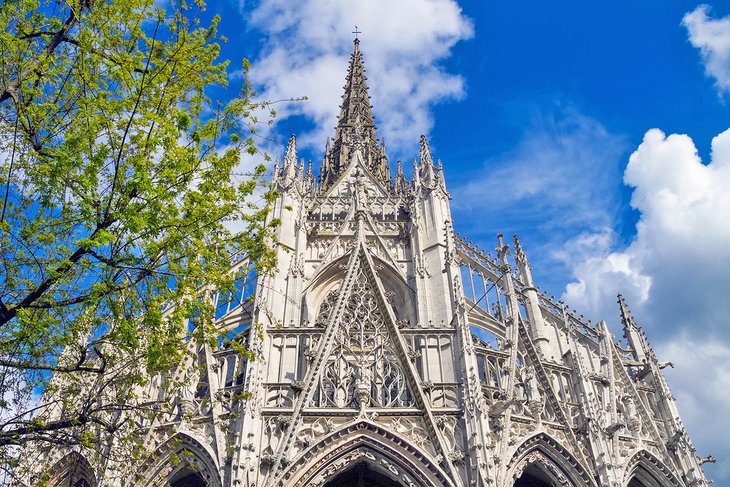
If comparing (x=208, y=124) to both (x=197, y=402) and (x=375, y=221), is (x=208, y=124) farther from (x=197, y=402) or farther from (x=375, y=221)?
(x=375, y=221)

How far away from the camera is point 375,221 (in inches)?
886

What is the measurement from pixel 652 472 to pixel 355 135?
22.2 metres

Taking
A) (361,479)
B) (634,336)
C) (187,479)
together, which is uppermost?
(634,336)

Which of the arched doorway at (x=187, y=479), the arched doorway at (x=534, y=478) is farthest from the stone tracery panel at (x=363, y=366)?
the arched doorway at (x=534, y=478)

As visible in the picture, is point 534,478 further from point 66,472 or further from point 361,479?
point 66,472

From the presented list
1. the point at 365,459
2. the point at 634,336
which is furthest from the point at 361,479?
the point at 634,336

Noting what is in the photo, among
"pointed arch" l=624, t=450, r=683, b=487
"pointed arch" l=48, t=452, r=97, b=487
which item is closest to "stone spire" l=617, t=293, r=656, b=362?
"pointed arch" l=624, t=450, r=683, b=487

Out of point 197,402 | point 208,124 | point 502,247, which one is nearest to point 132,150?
point 208,124

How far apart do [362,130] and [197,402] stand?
76.8ft

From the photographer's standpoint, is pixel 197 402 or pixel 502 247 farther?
pixel 502 247

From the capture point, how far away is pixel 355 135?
31578 millimetres

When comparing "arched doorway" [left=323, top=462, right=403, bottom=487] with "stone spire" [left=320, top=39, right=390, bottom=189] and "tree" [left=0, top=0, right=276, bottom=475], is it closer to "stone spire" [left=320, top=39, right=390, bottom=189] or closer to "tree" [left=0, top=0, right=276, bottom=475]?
"tree" [left=0, top=0, right=276, bottom=475]

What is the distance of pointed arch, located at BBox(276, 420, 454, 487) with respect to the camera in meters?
12.2

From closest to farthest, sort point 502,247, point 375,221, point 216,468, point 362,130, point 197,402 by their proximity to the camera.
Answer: point 216,468, point 197,402, point 502,247, point 375,221, point 362,130
